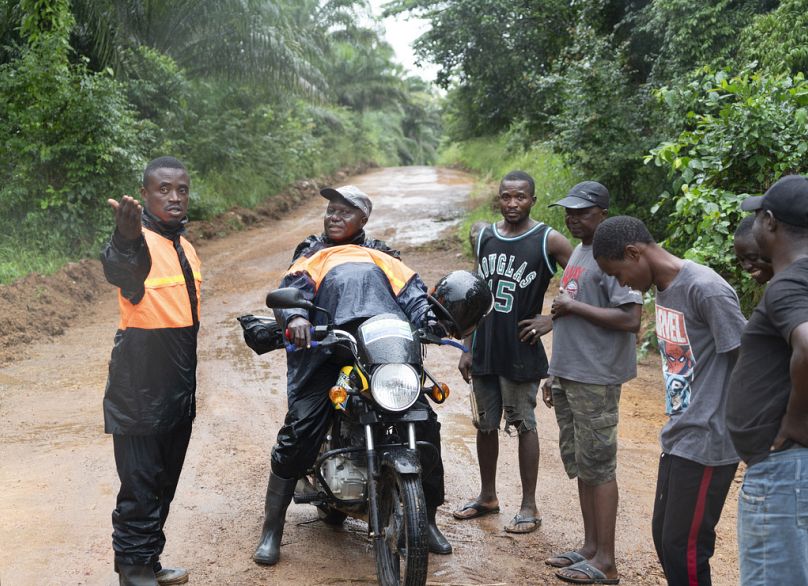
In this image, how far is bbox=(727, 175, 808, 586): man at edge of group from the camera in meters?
2.57

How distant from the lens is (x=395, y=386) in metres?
3.76

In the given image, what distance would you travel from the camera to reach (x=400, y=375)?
3760mm

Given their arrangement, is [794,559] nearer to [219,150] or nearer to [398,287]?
[398,287]

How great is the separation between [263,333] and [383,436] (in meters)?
0.91

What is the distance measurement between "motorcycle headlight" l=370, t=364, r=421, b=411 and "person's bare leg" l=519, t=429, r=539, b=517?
133 centimetres

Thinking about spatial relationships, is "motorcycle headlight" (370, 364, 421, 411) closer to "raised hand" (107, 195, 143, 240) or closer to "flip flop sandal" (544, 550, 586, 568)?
"raised hand" (107, 195, 143, 240)

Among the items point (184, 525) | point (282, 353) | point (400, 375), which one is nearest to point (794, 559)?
point (400, 375)

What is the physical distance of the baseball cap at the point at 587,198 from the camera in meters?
4.34

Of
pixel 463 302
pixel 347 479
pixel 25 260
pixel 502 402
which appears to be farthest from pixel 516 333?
pixel 25 260

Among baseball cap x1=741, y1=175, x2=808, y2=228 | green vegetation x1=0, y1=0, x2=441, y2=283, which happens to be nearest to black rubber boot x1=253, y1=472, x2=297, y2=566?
baseball cap x1=741, y1=175, x2=808, y2=228

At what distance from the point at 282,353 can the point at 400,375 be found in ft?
18.2

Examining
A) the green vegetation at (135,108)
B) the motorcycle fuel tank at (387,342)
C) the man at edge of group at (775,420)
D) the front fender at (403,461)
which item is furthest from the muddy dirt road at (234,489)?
the green vegetation at (135,108)

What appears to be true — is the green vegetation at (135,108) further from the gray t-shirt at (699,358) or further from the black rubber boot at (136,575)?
the gray t-shirt at (699,358)

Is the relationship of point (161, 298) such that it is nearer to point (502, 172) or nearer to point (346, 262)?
point (346, 262)
